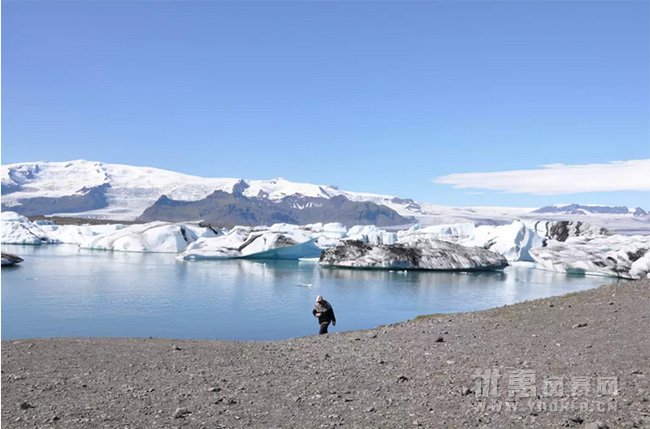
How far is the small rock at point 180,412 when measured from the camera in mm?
5363

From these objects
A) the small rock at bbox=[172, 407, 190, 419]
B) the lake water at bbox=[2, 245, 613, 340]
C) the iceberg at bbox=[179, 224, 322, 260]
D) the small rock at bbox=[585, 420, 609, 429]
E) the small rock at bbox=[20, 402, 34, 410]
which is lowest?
the lake water at bbox=[2, 245, 613, 340]

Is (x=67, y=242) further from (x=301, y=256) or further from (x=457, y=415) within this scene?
(x=457, y=415)

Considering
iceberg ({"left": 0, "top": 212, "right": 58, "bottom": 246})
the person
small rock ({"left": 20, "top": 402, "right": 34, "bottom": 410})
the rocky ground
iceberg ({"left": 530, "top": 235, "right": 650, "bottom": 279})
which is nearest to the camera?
the rocky ground

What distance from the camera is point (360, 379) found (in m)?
6.60

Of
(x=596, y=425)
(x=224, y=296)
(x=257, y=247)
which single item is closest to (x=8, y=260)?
(x=257, y=247)

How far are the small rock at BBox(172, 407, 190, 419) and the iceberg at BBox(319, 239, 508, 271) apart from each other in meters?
28.3

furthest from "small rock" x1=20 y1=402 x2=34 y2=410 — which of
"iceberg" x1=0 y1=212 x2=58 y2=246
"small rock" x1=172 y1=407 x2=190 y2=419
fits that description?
"iceberg" x1=0 y1=212 x2=58 y2=246

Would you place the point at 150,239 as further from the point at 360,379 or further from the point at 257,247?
the point at 360,379

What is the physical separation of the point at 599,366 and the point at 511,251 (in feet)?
118

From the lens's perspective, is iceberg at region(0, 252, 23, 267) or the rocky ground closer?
the rocky ground

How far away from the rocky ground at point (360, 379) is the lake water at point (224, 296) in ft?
14.9

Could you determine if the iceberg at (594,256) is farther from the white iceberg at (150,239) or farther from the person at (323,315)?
the white iceberg at (150,239)

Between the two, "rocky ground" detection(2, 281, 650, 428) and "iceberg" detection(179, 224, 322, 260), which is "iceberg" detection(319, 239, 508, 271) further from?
"rocky ground" detection(2, 281, 650, 428)

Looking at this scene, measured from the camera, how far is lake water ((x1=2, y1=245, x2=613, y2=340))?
47.0ft
